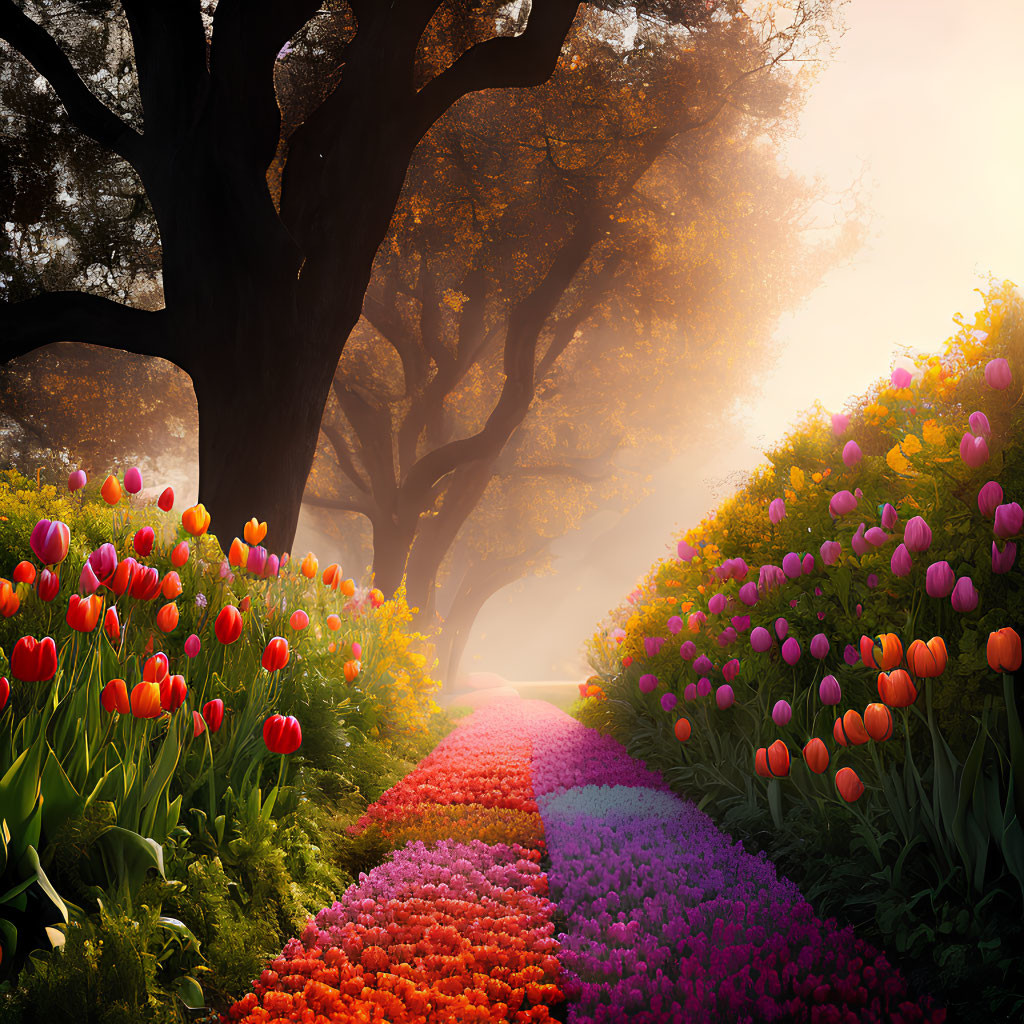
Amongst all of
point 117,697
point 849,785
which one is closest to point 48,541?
point 117,697

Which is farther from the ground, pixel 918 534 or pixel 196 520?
pixel 918 534

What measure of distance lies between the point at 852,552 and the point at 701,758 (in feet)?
6.52

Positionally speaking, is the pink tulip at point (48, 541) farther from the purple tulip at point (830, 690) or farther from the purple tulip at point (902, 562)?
the purple tulip at point (902, 562)

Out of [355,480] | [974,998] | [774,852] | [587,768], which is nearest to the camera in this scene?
[974,998]

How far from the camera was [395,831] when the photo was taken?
Result: 379 cm

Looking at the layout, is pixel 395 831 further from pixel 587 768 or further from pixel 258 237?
pixel 258 237

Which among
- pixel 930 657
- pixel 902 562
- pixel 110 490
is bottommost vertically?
pixel 110 490

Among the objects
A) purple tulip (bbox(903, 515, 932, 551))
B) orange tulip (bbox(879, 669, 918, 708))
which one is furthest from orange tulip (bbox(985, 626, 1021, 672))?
purple tulip (bbox(903, 515, 932, 551))

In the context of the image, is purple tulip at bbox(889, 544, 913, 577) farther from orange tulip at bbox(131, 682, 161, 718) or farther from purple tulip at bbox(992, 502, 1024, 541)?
orange tulip at bbox(131, 682, 161, 718)

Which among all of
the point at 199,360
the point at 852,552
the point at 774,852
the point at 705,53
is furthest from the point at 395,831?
the point at 705,53

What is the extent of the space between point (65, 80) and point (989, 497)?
31.8ft

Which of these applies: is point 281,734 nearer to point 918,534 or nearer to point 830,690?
point 830,690

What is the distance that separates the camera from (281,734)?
2801 millimetres

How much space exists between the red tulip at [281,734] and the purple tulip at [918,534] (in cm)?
291
